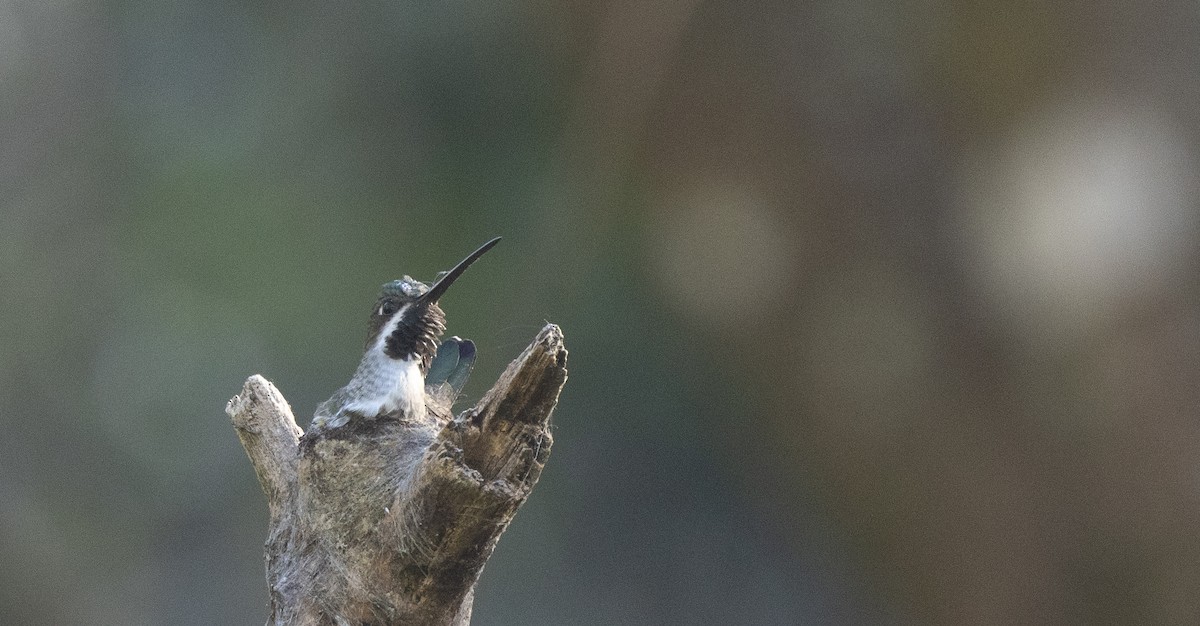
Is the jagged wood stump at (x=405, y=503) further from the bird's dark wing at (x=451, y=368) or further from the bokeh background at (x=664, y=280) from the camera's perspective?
the bokeh background at (x=664, y=280)

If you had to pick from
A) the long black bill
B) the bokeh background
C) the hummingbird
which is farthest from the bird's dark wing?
the bokeh background

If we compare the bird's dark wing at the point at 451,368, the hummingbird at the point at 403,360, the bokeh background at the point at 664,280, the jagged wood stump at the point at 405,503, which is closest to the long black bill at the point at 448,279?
the hummingbird at the point at 403,360

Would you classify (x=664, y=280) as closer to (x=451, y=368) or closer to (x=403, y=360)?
(x=451, y=368)

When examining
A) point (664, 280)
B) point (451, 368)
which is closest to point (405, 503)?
point (451, 368)

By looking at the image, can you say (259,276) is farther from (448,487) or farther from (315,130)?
(448,487)

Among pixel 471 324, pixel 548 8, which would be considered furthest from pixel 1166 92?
pixel 471 324
